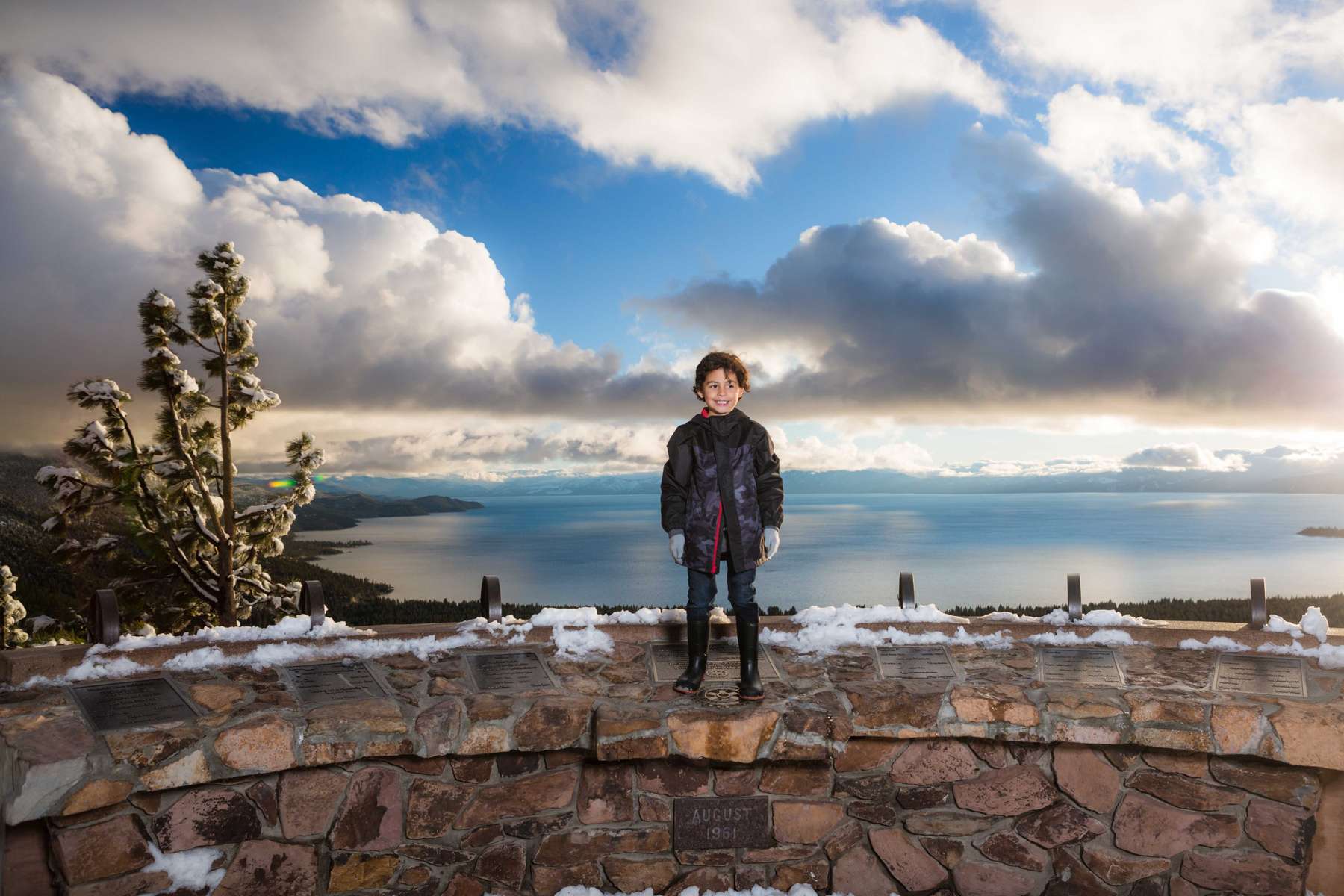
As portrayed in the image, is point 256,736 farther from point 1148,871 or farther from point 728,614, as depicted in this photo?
Answer: point 1148,871

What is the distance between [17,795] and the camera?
2793mm

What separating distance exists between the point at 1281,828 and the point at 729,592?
266 cm

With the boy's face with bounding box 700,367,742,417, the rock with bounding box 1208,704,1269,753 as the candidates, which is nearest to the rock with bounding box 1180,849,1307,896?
the rock with bounding box 1208,704,1269,753

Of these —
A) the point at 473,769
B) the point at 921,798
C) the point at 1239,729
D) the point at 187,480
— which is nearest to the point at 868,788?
the point at 921,798

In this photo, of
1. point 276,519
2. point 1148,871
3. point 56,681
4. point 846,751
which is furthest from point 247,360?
point 1148,871

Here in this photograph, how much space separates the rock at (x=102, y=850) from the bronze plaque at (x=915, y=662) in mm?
3257

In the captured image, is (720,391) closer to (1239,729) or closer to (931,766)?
(931,766)

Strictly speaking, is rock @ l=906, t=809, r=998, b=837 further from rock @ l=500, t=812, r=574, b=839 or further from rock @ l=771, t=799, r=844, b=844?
rock @ l=500, t=812, r=574, b=839

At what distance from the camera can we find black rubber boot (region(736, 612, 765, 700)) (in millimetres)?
3801

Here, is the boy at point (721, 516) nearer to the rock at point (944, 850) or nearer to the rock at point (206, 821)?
the rock at point (944, 850)

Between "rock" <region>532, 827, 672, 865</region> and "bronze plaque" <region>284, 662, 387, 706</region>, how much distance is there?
1.00 metres

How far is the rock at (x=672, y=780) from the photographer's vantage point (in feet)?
12.0

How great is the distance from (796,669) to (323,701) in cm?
226

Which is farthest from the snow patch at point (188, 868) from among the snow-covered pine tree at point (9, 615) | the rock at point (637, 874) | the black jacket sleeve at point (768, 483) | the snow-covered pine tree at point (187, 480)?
the snow-covered pine tree at point (9, 615)
